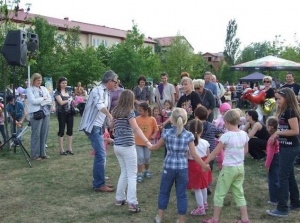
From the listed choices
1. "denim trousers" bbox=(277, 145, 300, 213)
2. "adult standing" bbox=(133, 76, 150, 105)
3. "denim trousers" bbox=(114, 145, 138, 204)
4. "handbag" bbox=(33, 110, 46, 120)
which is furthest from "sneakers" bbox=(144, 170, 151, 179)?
"adult standing" bbox=(133, 76, 150, 105)

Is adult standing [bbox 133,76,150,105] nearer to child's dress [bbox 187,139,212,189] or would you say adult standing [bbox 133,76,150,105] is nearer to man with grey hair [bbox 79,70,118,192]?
man with grey hair [bbox 79,70,118,192]

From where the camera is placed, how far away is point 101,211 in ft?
16.7

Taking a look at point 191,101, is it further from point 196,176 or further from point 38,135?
point 38,135

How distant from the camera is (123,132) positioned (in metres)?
4.98

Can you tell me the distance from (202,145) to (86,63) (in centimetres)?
2736

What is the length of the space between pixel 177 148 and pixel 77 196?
2.20 meters

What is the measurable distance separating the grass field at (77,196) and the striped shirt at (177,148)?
83 cm

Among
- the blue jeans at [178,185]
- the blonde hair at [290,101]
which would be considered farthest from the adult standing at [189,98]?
the blue jeans at [178,185]

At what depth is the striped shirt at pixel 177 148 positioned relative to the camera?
436cm

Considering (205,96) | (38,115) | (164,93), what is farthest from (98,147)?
(164,93)

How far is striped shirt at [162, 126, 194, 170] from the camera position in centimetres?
436

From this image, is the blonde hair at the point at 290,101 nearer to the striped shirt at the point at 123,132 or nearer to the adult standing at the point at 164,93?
the striped shirt at the point at 123,132

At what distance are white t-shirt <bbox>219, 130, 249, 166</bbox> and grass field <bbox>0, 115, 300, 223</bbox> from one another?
0.85m

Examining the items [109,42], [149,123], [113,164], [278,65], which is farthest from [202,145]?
[109,42]
